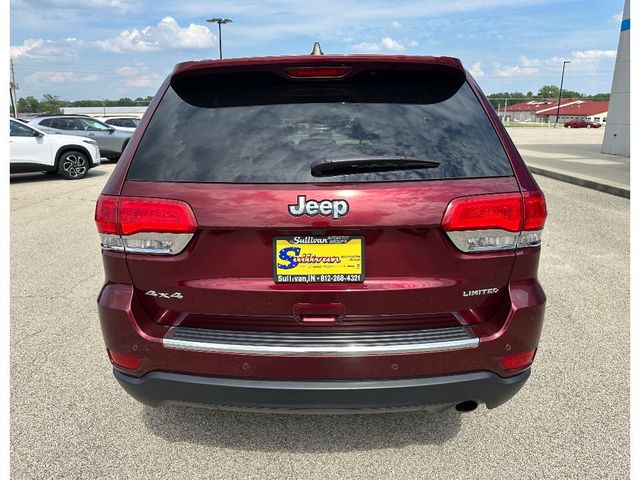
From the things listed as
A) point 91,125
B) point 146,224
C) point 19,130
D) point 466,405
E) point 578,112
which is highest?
point 578,112

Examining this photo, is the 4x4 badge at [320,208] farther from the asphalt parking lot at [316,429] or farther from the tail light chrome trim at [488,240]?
the asphalt parking lot at [316,429]

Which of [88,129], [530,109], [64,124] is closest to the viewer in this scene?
[64,124]

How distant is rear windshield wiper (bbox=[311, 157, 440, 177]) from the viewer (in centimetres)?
203

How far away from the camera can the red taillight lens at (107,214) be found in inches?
84.7

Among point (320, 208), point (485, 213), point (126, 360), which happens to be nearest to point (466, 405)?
point (485, 213)

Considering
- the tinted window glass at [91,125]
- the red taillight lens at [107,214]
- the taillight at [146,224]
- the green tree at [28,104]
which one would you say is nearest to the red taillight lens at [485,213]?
the taillight at [146,224]

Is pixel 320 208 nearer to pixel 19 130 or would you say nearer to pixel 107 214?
pixel 107 214

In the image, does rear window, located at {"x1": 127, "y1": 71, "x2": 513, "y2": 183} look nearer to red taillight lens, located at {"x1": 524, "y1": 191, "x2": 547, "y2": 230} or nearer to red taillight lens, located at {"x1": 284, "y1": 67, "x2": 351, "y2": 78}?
red taillight lens, located at {"x1": 284, "y1": 67, "x2": 351, "y2": 78}

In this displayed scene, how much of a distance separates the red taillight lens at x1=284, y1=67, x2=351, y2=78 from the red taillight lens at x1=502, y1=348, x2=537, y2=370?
1.49 m

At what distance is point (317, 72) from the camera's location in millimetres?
2256

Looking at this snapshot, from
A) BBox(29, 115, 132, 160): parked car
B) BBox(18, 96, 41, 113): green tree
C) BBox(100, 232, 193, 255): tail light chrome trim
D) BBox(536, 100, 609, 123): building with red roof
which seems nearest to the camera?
BBox(100, 232, 193, 255): tail light chrome trim

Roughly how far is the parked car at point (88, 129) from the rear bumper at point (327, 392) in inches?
641

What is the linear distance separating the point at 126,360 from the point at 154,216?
713mm

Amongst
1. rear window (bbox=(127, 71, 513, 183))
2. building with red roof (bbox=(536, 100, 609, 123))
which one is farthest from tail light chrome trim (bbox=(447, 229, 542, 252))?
building with red roof (bbox=(536, 100, 609, 123))
